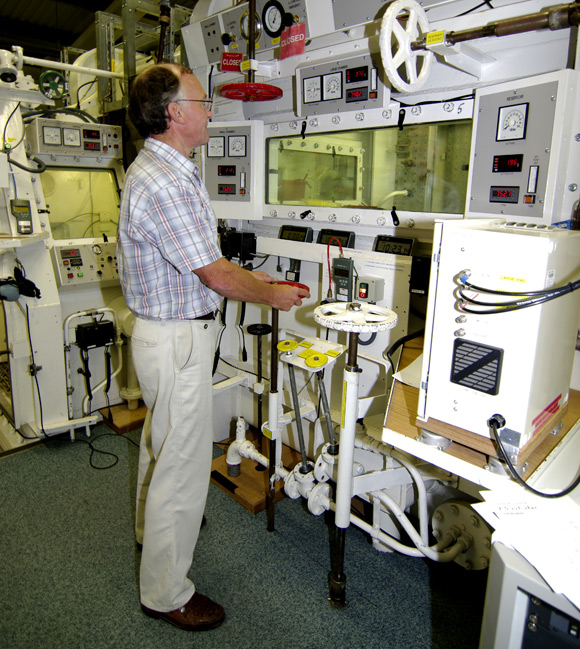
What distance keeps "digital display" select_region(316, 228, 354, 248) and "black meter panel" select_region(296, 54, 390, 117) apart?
0.55 meters

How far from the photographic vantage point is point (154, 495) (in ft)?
5.41

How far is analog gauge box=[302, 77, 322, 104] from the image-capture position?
2229 millimetres

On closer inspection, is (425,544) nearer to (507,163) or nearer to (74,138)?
(507,163)

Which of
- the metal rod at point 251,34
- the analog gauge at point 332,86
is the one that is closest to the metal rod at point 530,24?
the analog gauge at point 332,86

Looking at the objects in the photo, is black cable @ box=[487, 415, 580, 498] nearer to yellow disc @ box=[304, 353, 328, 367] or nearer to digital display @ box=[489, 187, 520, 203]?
yellow disc @ box=[304, 353, 328, 367]

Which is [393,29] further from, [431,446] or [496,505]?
[496,505]

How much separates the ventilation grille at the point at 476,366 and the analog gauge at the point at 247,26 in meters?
2.02

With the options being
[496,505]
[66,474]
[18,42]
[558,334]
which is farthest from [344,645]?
[18,42]

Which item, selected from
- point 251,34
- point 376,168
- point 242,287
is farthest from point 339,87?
point 242,287

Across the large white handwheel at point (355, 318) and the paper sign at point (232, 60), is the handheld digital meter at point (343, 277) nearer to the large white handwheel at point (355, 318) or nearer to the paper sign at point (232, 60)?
the large white handwheel at point (355, 318)

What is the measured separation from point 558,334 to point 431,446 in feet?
1.37

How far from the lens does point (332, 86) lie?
2180 mm

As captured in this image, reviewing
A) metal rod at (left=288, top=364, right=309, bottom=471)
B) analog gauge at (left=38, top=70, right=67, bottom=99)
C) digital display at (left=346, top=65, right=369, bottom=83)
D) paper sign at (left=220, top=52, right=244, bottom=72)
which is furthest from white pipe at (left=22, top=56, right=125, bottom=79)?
metal rod at (left=288, top=364, right=309, bottom=471)

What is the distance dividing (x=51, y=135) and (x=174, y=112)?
1.75 metres
